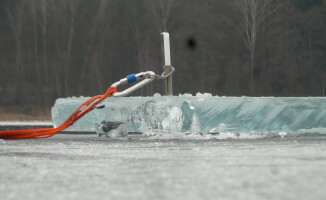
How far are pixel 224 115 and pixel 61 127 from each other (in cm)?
167

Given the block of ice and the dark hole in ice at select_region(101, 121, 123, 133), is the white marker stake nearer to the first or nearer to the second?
the block of ice

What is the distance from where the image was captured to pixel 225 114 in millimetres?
4234

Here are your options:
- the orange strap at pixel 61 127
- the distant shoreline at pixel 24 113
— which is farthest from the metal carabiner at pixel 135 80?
the distant shoreline at pixel 24 113

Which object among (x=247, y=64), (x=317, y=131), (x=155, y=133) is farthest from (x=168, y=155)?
(x=247, y=64)

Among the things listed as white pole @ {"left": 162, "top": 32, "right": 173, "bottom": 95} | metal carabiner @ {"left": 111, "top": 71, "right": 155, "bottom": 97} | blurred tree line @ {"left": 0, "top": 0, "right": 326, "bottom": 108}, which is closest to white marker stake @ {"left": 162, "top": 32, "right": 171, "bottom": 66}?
white pole @ {"left": 162, "top": 32, "right": 173, "bottom": 95}

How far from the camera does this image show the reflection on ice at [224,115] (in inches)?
167

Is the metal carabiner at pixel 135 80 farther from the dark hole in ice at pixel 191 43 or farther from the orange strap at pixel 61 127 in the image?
the dark hole in ice at pixel 191 43

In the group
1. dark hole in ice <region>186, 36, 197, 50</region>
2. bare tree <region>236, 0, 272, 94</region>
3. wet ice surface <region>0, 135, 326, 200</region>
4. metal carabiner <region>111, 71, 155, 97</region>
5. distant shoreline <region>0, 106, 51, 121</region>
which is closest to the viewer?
wet ice surface <region>0, 135, 326, 200</region>

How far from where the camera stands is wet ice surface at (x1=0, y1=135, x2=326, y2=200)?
4.91 feet

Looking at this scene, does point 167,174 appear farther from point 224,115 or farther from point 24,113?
point 24,113

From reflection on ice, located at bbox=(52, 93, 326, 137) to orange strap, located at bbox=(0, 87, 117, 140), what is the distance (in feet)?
0.72

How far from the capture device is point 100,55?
53.3ft

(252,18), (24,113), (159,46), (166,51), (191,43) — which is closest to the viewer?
(166,51)

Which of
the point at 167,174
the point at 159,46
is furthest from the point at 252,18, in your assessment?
the point at 167,174
